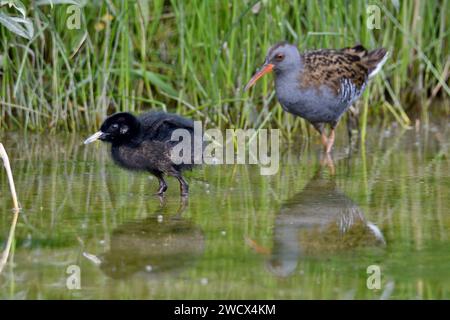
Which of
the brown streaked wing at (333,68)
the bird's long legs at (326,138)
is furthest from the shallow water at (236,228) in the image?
the brown streaked wing at (333,68)

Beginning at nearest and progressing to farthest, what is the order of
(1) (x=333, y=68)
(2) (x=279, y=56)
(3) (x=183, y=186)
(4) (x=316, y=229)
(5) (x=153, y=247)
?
(5) (x=153, y=247)
(4) (x=316, y=229)
(3) (x=183, y=186)
(2) (x=279, y=56)
(1) (x=333, y=68)

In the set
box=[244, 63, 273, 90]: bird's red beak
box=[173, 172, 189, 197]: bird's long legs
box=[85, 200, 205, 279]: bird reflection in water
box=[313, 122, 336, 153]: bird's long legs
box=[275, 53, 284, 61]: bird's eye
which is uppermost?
box=[275, 53, 284, 61]: bird's eye

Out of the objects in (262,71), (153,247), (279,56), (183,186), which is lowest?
(153,247)

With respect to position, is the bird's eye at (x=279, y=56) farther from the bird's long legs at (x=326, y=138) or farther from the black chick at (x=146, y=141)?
the black chick at (x=146, y=141)

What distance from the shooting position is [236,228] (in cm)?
Answer: 621

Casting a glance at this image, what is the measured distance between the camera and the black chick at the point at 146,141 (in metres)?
7.17

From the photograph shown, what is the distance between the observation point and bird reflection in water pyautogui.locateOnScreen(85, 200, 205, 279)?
532cm

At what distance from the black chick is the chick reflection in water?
0.89 metres

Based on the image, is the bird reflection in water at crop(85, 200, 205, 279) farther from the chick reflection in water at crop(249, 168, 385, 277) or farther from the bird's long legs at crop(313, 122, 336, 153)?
the bird's long legs at crop(313, 122, 336, 153)

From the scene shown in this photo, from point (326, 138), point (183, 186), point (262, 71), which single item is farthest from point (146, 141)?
point (326, 138)

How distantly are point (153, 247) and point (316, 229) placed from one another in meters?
1.04

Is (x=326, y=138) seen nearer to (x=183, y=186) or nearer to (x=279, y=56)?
(x=279, y=56)

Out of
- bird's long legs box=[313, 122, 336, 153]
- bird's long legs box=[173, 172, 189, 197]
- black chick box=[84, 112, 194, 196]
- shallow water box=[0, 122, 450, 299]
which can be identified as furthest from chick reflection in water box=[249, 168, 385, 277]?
bird's long legs box=[313, 122, 336, 153]
